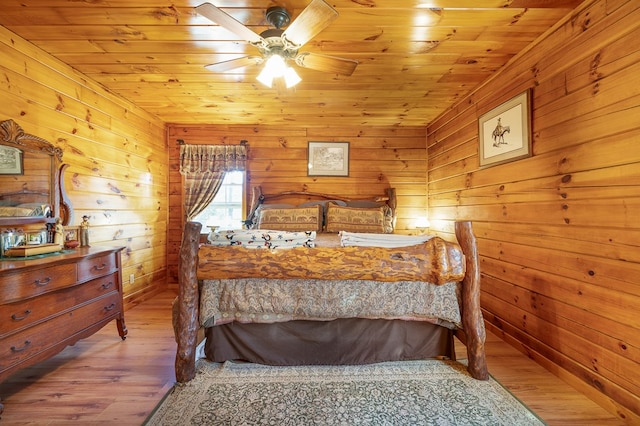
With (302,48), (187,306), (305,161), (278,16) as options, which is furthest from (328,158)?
(187,306)

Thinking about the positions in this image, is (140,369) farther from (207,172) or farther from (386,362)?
(207,172)

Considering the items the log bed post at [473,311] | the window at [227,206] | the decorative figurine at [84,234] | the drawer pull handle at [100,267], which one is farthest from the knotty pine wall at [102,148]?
the log bed post at [473,311]

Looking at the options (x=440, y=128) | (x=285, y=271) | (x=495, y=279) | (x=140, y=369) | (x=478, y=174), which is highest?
(x=440, y=128)

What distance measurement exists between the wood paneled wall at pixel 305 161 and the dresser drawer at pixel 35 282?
2279 mm

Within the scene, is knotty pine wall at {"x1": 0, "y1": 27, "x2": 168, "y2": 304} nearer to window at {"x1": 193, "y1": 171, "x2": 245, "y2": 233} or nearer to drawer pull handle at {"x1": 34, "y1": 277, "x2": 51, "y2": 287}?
window at {"x1": 193, "y1": 171, "x2": 245, "y2": 233}

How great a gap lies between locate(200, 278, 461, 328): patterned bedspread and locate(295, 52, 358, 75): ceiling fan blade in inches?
57.8

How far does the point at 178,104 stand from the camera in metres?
3.35

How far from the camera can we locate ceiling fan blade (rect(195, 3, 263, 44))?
1.43m

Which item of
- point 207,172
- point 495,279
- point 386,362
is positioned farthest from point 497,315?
point 207,172

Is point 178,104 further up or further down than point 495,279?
further up

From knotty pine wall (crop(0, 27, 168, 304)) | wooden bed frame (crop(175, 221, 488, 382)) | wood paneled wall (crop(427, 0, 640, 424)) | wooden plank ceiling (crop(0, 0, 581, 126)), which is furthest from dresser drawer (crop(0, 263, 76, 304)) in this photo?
wood paneled wall (crop(427, 0, 640, 424))

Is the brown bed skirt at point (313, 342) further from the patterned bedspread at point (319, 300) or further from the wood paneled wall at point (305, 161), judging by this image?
the wood paneled wall at point (305, 161)

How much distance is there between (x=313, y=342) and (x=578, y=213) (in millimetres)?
1838

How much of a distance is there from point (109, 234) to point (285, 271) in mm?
2298
